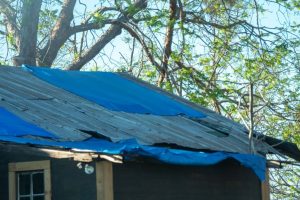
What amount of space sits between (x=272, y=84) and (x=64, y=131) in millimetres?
11963

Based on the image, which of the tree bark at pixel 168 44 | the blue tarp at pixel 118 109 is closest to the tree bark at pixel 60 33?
the tree bark at pixel 168 44

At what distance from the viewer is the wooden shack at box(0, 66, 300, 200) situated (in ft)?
30.8

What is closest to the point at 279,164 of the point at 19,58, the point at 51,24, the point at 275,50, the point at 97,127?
the point at 97,127

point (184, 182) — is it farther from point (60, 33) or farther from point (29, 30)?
point (60, 33)

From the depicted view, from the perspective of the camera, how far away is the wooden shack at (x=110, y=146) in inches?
369

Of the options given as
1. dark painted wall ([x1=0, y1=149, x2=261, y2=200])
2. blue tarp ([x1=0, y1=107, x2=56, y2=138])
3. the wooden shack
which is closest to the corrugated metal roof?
the wooden shack

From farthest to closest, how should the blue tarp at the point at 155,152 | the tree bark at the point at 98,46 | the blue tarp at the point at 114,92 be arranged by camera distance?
the tree bark at the point at 98,46 < the blue tarp at the point at 114,92 < the blue tarp at the point at 155,152

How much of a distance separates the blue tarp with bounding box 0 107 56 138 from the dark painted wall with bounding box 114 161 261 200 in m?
1.22

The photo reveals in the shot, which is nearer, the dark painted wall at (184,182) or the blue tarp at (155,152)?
the blue tarp at (155,152)

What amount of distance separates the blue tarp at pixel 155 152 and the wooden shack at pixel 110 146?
0.01 metres

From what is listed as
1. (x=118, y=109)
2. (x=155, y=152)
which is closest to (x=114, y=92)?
(x=118, y=109)

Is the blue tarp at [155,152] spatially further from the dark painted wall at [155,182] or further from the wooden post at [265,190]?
the wooden post at [265,190]

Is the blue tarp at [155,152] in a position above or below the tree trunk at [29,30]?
below

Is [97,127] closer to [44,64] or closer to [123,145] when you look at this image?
[123,145]
